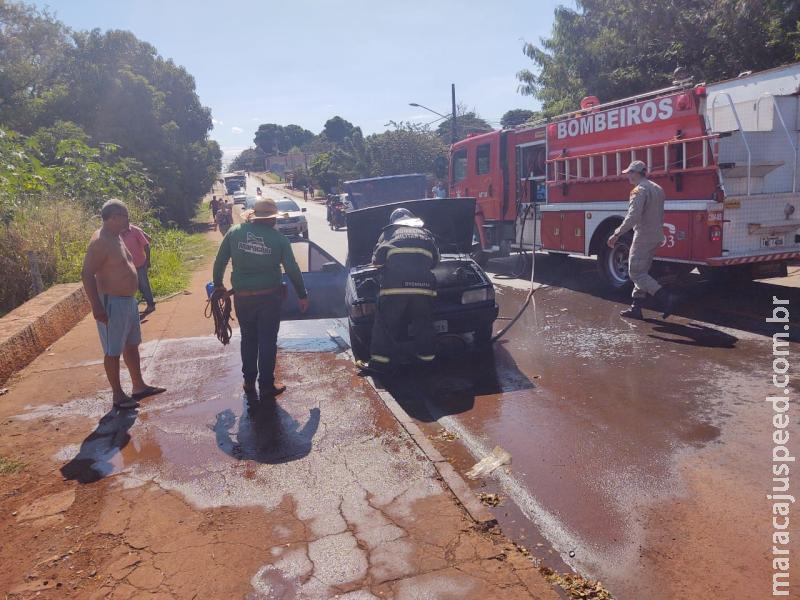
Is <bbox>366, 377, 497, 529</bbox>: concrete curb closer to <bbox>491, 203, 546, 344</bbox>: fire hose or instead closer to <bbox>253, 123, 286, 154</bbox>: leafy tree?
<bbox>491, 203, 546, 344</bbox>: fire hose

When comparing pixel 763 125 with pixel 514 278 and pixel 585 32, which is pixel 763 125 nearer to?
pixel 514 278

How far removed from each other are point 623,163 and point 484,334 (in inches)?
161

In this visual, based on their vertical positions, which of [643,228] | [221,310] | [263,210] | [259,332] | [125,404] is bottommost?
[125,404]

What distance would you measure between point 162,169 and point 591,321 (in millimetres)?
28443

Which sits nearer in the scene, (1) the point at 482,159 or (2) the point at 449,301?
(2) the point at 449,301

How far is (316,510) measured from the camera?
3707 millimetres

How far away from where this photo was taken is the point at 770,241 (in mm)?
8008

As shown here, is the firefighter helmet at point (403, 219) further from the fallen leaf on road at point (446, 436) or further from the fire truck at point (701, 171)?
the fallen leaf on road at point (446, 436)

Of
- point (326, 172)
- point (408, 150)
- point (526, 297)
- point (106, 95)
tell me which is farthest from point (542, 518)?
point (326, 172)

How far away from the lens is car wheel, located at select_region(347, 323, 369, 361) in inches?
261

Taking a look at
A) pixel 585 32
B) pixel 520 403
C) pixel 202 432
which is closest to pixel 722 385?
pixel 520 403

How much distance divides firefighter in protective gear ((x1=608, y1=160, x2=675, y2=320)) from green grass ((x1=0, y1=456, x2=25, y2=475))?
6.63m

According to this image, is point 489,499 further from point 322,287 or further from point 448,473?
point 322,287

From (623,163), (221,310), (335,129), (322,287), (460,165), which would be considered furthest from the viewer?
(335,129)
